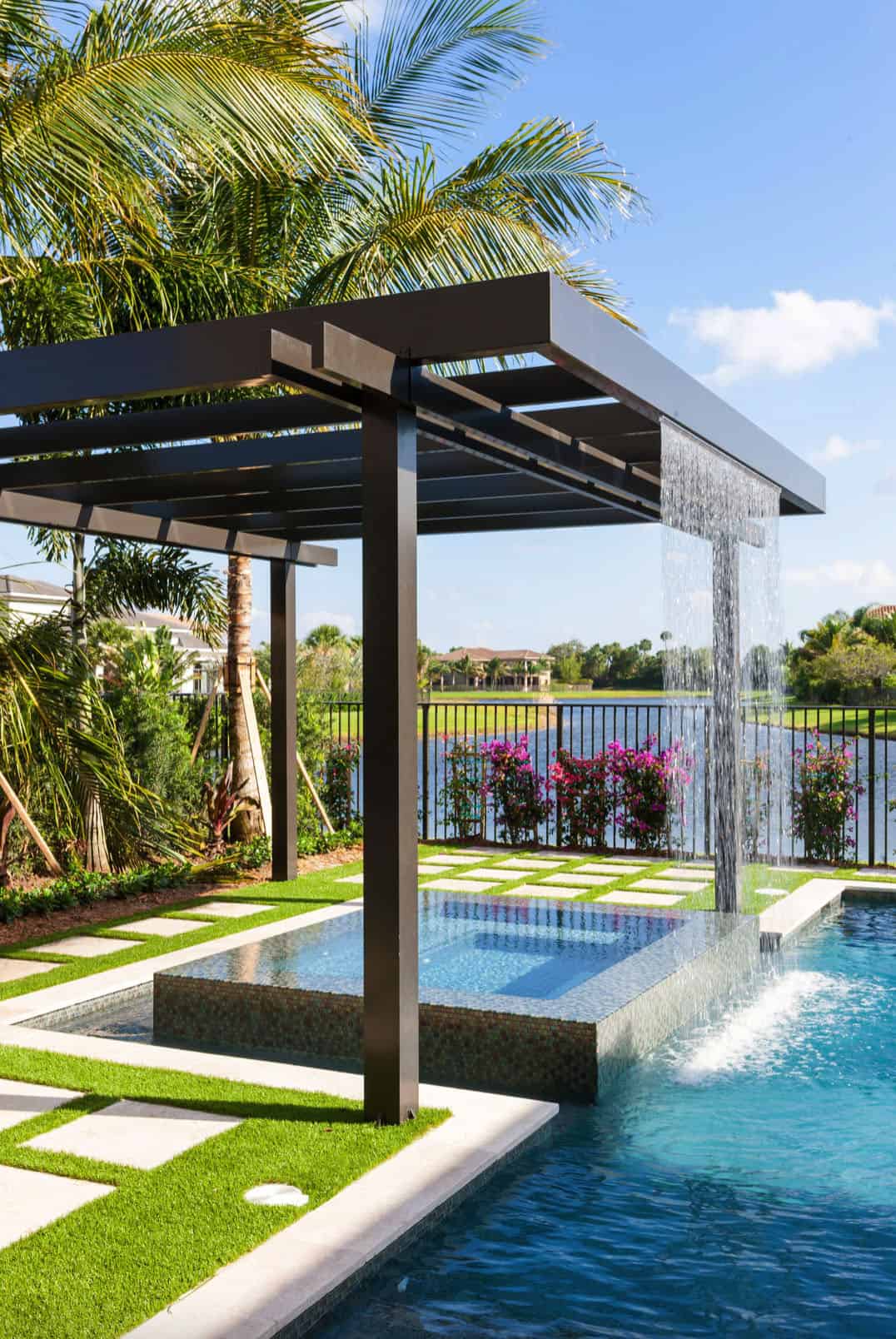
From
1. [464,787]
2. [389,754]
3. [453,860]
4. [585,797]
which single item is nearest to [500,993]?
[389,754]

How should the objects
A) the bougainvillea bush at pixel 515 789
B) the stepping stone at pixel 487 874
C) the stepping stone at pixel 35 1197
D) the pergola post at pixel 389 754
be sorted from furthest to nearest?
the bougainvillea bush at pixel 515 789 < the stepping stone at pixel 487 874 < the pergola post at pixel 389 754 < the stepping stone at pixel 35 1197

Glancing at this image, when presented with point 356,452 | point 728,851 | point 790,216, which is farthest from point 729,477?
point 790,216

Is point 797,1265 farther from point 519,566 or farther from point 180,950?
point 519,566

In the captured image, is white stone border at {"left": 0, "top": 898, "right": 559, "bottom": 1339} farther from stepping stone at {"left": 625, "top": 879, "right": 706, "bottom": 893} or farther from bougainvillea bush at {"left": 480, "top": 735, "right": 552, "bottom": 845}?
bougainvillea bush at {"left": 480, "top": 735, "right": 552, "bottom": 845}

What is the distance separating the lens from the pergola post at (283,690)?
330 inches

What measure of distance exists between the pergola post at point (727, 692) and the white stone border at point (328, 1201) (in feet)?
9.93

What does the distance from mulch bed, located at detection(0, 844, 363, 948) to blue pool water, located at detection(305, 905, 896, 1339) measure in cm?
408

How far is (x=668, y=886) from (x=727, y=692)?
2.14m

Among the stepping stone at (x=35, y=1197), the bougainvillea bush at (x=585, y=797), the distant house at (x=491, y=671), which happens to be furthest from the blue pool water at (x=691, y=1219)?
the distant house at (x=491, y=671)

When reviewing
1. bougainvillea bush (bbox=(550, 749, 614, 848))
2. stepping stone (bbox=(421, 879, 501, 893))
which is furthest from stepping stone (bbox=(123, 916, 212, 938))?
bougainvillea bush (bbox=(550, 749, 614, 848))

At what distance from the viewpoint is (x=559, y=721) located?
11508 millimetres

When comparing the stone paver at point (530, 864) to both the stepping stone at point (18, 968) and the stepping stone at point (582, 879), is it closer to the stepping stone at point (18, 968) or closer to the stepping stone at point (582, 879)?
the stepping stone at point (582, 879)

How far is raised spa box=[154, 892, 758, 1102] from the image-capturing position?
187 inches

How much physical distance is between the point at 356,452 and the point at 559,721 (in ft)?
22.0
